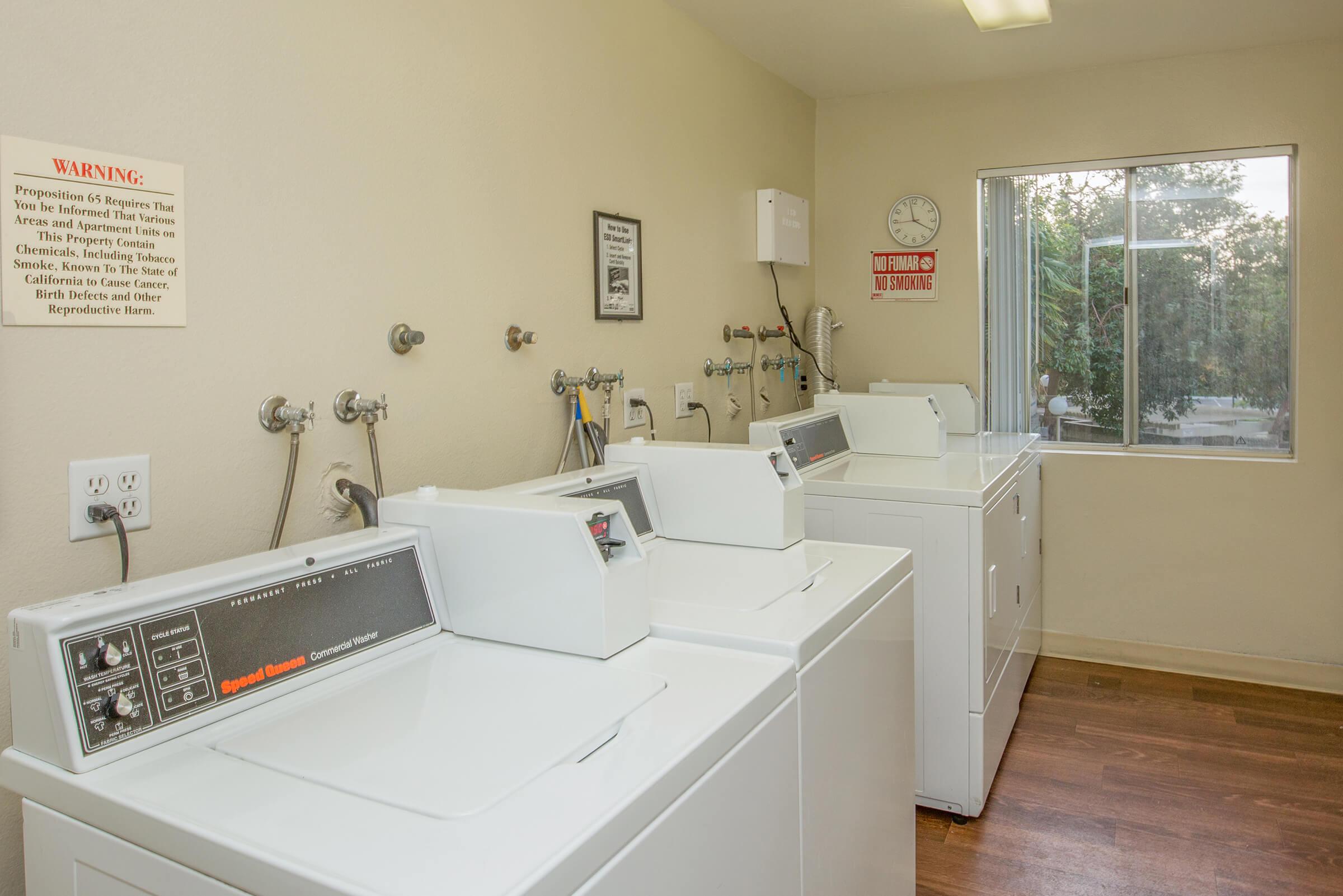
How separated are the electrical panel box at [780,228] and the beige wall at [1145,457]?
1.30 feet

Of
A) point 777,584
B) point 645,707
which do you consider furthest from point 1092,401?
point 645,707

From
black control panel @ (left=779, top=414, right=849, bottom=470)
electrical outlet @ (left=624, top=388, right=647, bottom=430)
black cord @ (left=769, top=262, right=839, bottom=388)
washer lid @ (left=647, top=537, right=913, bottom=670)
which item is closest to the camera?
washer lid @ (left=647, top=537, right=913, bottom=670)

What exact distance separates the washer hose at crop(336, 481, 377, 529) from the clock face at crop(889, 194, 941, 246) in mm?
2947

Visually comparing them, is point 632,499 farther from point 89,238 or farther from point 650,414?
point 89,238

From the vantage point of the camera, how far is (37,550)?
4.33 ft

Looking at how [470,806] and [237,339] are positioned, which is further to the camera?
[237,339]

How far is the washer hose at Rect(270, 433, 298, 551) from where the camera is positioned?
5.28ft

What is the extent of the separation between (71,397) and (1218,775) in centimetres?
311

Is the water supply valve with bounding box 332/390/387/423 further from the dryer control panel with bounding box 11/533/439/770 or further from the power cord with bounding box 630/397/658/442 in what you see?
the power cord with bounding box 630/397/658/442

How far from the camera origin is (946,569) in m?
2.57

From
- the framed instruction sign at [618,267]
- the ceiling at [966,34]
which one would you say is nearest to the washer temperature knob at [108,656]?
the framed instruction sign at [618,267]

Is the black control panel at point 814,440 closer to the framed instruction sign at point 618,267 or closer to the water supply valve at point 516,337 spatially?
the framed instruction sign at point 618,267

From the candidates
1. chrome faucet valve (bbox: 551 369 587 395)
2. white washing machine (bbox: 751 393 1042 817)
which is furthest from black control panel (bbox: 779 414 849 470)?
chrome faucet valve (bbox: 551 369 587 395)

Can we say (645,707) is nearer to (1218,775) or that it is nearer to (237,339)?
(237,339)
